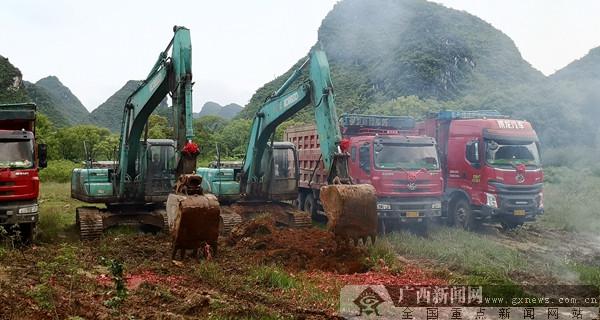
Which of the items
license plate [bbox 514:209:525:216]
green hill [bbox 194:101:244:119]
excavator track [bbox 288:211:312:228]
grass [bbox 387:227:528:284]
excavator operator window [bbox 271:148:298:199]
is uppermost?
green hill [bbox 194:101:244:119]

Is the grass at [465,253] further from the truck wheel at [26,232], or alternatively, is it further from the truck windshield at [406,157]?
the truck wheel at [26,232]

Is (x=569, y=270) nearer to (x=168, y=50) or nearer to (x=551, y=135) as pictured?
(x=168, y=50)

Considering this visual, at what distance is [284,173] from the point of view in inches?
557

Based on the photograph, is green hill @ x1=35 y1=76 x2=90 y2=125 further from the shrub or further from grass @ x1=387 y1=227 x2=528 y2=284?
grass @ x1=387 y1=227 x2=528 y2=284

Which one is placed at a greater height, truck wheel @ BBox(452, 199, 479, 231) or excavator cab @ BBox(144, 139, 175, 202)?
excavator cab @ BBox(144, 139, 175, 202)

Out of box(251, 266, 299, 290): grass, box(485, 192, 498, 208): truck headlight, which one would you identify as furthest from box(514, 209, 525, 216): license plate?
box(251, 266, 299, 290): grass

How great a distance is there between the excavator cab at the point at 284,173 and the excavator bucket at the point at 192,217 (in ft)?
17.5

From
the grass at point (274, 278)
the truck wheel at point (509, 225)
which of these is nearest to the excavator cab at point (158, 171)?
the grass at point (274, 278)

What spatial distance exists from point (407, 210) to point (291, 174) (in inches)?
124

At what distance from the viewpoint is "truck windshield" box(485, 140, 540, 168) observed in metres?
14.0

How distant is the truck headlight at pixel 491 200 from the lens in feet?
45.3

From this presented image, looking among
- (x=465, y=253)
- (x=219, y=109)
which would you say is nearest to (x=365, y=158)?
(x=465, y=253)

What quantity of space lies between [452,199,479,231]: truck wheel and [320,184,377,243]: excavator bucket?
707 cm

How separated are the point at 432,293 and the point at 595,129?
33698 mm
